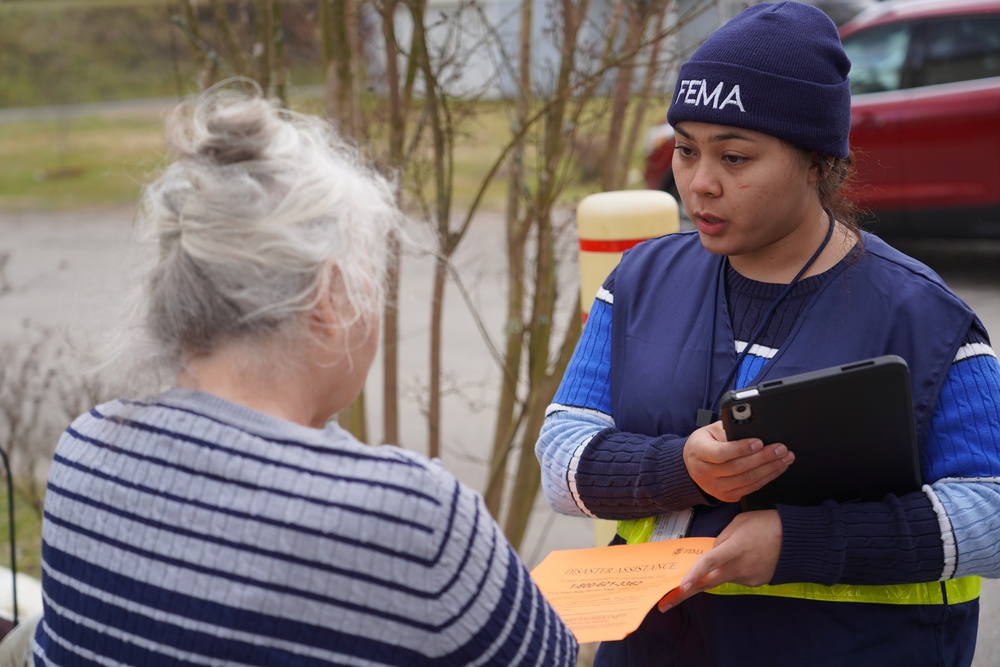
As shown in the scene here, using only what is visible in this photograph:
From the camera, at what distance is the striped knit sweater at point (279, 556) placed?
1.13 m

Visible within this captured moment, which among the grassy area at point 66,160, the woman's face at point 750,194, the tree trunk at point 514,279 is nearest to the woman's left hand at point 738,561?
the woman's face at point 750,194

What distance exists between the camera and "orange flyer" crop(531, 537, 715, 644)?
148cm

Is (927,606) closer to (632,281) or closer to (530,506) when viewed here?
(632,281)

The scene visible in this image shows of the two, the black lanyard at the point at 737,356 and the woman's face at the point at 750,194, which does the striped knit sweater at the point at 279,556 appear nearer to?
the black lanyard at the point at 737,356

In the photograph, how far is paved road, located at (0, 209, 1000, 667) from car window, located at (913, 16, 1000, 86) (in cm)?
119

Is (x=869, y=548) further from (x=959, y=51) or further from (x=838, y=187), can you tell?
(x=959, y=51)

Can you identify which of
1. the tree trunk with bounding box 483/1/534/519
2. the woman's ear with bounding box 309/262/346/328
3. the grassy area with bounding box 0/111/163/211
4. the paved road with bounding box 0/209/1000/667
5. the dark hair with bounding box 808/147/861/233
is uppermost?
the dark hair with bounding box 808/147/861/233

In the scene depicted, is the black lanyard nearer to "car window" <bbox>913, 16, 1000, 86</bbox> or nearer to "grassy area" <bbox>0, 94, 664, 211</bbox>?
"car window" <bbox>913, 16, 1000, 86</bbox>

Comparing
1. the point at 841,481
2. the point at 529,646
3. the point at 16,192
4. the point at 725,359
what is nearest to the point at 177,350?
the point at 529,646

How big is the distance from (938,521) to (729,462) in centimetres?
32

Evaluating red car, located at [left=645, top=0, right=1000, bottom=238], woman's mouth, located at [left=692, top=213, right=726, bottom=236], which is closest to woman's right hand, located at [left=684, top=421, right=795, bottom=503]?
woman's mouth, located at [left=692, top=213, right=726, bottom=236]

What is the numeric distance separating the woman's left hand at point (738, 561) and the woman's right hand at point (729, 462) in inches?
2.4

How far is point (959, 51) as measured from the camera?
21.8 feet

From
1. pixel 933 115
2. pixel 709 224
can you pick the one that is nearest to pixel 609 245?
pixel 709 224
